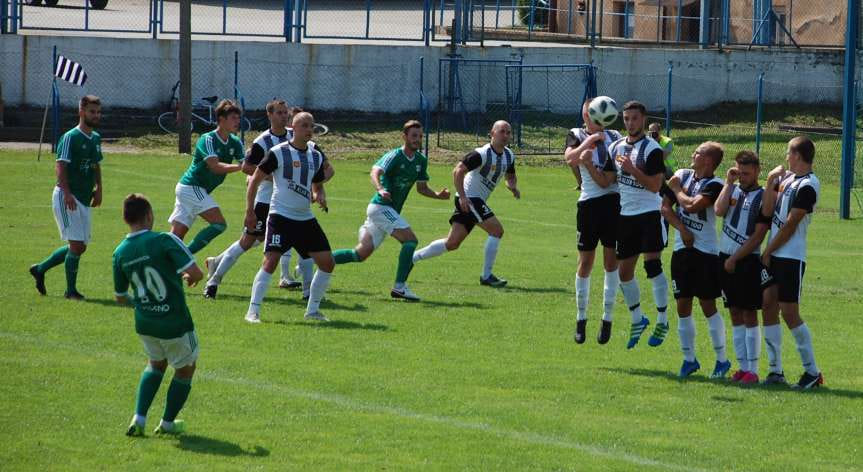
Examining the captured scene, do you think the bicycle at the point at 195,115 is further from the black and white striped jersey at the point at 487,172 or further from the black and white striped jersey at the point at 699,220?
the black and white striped jersey at the point at 699,220

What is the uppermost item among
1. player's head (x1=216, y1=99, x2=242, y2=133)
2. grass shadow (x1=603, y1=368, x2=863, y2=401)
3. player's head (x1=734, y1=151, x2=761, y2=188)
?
player's head (x1=216, y1=99, x2=242, y2=133)

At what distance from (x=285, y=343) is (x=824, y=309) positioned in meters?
6.95

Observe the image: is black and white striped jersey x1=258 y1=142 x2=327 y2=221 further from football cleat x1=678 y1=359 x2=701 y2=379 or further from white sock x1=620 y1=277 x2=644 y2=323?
football cleat x1=678 y1=359 x2=701 y2=379

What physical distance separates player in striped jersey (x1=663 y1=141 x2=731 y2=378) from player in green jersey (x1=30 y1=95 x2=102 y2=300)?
6.93m

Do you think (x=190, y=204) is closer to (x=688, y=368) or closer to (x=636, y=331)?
(x=636, y=331)

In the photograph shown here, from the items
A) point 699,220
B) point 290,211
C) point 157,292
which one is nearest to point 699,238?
point 699,220

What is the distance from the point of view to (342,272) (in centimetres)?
1836

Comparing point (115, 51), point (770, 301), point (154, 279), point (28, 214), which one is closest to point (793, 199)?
point (770, 301)

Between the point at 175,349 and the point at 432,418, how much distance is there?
84.2 inches

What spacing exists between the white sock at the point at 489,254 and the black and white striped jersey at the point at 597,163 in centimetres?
469

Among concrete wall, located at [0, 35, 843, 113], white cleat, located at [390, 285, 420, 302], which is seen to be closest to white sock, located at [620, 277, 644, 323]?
white cleat, located at [390, 285, 420, 302]

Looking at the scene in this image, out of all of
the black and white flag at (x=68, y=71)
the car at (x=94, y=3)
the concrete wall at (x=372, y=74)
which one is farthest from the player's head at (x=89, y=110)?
the car at (x=94, y=3)

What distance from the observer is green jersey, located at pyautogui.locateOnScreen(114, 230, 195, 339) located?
30.5 ft

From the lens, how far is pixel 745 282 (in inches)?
453
